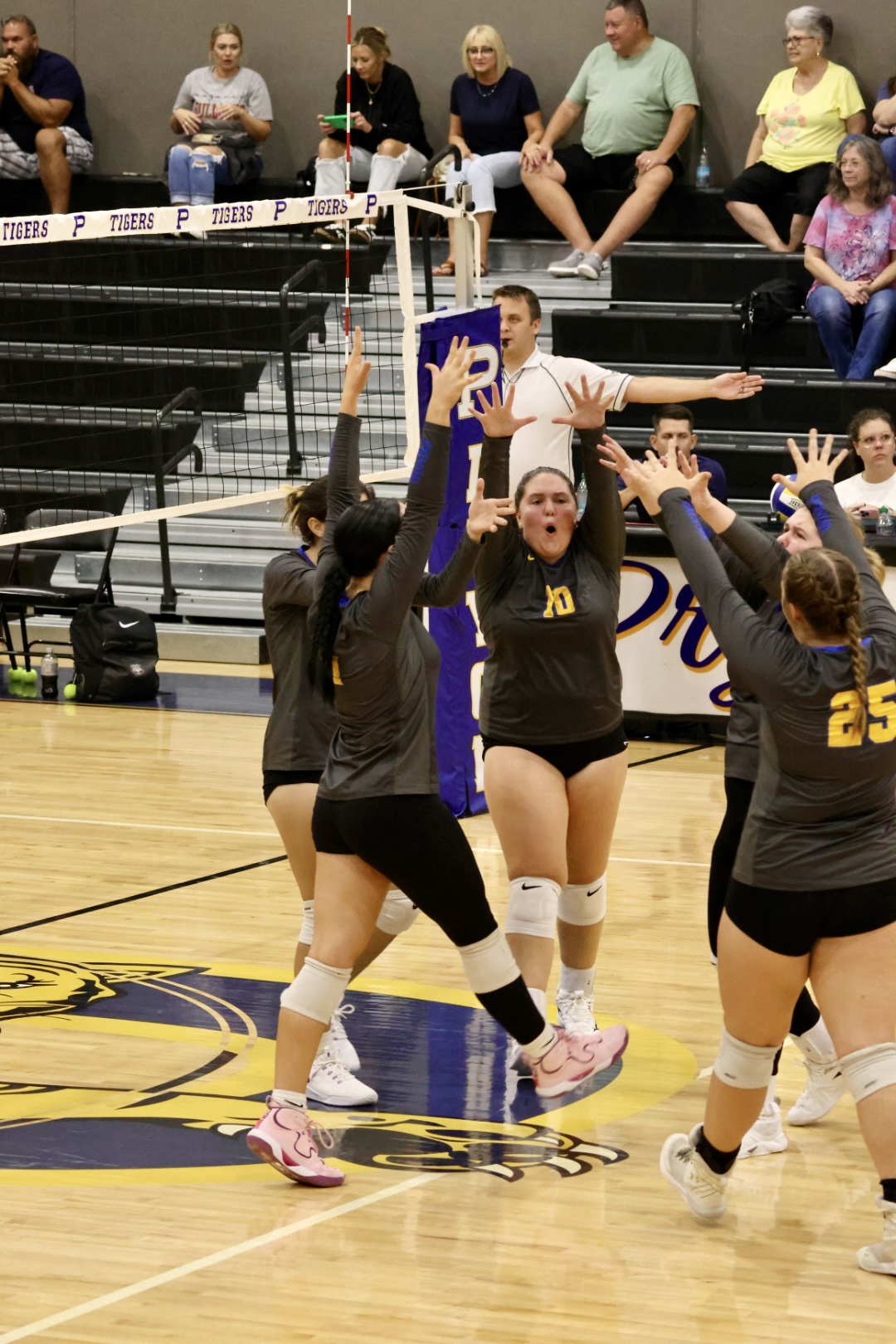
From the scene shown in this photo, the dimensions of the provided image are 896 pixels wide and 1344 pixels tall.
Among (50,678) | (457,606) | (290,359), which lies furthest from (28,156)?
(457,606)

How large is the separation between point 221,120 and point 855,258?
5761mm

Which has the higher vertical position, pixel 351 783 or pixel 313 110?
pixel 313 110

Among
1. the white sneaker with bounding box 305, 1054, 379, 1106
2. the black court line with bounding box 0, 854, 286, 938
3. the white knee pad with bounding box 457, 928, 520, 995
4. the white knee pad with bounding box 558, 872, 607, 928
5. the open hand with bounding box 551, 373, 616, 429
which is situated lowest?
the black court line with bounding box 0, 854, 286, 938

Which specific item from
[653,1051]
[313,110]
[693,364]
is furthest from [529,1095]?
[313,110]

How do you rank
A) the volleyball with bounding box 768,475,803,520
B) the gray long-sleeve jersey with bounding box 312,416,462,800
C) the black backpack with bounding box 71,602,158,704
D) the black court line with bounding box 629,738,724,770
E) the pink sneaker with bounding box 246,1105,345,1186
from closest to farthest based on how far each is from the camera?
the pink sneaker with bounding box 246,1105,345,1186, the gray long-sleeve jersey with bounding box 312,416,462,800, the volleyball with bounding box 768,475,803,520, the black court line with bounding box 629,738,724,770, the black backpack with bounding box 71,602,158,704

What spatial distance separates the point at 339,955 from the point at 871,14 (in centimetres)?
1179

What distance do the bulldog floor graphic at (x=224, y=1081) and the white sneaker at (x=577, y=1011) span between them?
0.15 meters

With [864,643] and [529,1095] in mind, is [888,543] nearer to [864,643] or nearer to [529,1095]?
[529,1095]

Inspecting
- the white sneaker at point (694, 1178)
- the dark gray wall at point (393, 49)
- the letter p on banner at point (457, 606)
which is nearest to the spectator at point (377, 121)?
the dark gray wall at point (393, 49)

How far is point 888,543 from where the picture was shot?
9820 millimetres

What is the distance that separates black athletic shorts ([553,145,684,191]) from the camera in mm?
14117

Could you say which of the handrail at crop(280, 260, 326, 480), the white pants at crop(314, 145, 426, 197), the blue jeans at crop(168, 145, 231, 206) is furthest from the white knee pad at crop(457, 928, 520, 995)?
the blue jeans at crop(168, 145, 231, 206)

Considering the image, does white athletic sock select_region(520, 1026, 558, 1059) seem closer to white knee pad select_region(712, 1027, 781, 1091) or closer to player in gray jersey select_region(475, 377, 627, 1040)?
player in gray jersey select_region(475, 377, 627, 1040)

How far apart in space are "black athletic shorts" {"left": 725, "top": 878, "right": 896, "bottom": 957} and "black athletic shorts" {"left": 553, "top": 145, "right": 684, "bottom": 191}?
1083 cm
